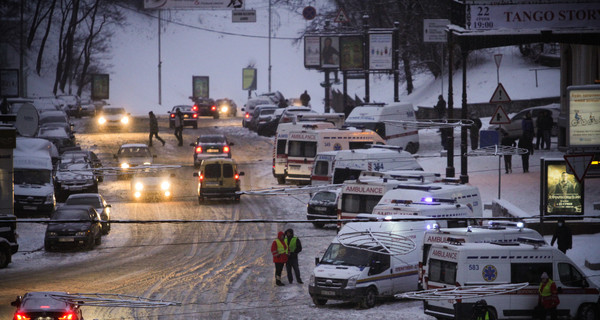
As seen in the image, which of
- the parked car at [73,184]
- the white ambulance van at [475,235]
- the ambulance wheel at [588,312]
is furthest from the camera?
the parked car at [73,184]

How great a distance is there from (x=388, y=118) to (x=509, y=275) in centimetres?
2733

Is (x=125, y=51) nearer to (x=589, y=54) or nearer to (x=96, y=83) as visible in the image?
(x=96, y=83)

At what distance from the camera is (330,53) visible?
63531mm

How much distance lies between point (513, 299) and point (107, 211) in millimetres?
18756

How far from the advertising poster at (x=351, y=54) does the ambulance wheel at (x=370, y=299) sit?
39.9m

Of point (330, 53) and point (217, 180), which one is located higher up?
point (330, 53)

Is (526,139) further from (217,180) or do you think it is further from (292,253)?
(292,253)

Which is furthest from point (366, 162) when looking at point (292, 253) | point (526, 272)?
point (526, 272)

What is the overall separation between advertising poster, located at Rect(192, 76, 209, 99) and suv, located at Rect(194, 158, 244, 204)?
212ft

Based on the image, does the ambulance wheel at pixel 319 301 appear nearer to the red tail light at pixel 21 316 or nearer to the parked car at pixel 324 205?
the red tail light at pixel 21 316

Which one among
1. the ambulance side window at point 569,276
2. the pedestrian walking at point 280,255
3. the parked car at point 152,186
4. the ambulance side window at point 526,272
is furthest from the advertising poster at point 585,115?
the parked car at point 152,186

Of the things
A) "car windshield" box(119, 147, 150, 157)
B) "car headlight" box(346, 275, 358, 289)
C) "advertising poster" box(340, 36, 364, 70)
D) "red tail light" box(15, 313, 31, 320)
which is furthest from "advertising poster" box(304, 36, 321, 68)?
"red tail light" box(15, 313, 31, 320)

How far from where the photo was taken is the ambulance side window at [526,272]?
65.8 ft

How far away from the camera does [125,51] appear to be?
4614 inches
